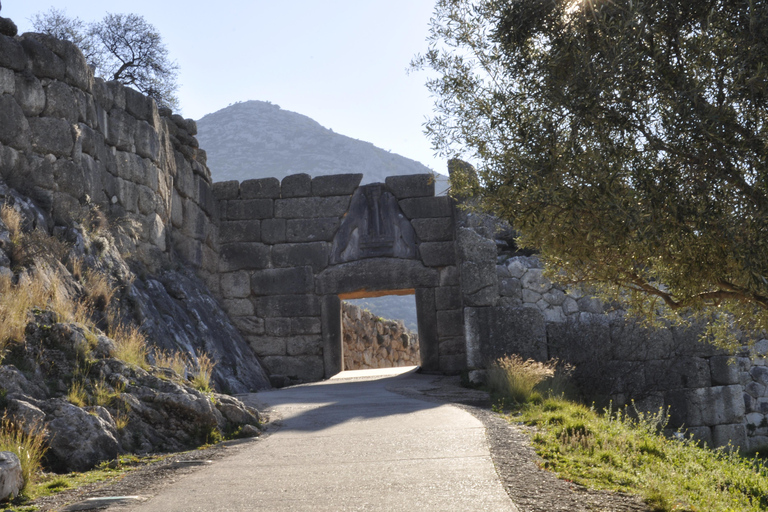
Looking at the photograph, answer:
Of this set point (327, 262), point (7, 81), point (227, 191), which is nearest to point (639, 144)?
point (7, 81)

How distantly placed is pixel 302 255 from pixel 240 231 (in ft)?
4.15

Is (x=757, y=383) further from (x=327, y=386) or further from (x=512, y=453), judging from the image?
(x=512, y=453)

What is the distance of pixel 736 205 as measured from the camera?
4684 millimetres

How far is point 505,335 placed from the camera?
10.6 meters

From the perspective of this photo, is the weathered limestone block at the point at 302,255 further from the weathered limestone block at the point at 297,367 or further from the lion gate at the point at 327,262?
the weathered limestone block at the point at 297,367

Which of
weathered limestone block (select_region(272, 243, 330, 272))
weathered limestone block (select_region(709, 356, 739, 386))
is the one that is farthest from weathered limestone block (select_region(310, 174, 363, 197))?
weathered limestone block (select_region(709, 356, 739, 386))

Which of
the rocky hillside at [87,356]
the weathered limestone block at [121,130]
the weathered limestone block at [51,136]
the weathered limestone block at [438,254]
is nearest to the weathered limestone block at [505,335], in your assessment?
the weathered limestone block at [438,254]

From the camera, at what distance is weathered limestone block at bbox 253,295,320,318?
12.3 metres

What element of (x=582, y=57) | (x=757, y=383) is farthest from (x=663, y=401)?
(x=582, y=57)

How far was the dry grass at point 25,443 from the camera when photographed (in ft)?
13.5

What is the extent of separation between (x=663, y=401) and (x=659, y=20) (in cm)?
742

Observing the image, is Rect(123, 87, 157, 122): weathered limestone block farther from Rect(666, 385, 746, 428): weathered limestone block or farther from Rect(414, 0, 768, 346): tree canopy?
Rect(666, 385, 746, 428): weathered limestone block

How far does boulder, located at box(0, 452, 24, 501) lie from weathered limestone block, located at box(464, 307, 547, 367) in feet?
24.4

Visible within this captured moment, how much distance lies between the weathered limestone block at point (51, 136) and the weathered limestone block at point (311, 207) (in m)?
4.60
